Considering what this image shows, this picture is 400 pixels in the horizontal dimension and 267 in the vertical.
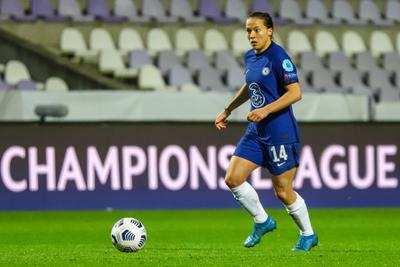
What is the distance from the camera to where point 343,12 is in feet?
90.3

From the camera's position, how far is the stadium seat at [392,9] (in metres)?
27.8

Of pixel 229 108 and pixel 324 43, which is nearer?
pixel 229 108

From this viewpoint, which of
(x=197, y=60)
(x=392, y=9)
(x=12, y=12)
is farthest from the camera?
(x=392, y=9)

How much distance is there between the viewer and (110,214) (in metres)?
17.2

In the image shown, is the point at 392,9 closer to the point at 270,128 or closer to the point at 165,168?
the point at 165,168

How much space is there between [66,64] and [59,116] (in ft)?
13.3

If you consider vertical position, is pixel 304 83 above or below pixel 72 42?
below

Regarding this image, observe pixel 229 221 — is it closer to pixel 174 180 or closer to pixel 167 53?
pixel 174 180

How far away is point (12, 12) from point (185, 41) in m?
3.45

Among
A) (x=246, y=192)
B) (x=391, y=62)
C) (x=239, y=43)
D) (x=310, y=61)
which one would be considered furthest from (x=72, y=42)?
(x=246, y=192)

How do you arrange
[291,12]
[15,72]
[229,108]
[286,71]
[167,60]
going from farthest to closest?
[291,12]
[167,60]
[15,72]
[229,108]
[286,71]

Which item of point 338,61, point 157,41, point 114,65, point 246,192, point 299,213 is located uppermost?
point 246,192

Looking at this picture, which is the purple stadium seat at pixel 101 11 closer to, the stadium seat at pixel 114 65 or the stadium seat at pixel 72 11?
the stadium seat at pixel 72 11

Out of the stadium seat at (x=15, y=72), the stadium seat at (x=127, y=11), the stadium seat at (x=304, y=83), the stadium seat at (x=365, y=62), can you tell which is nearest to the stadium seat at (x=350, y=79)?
the stadium seat at (x=365, y=62)
